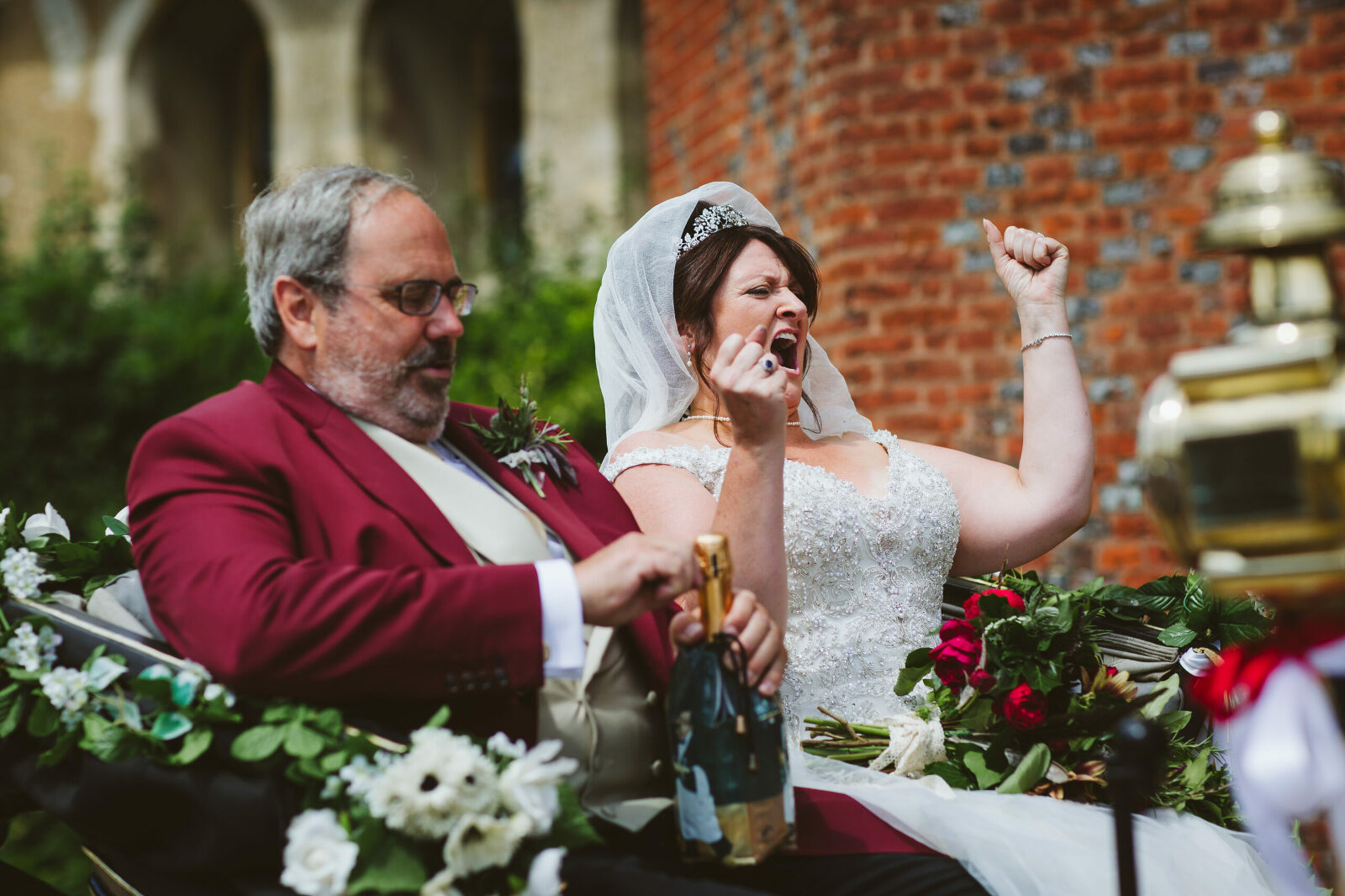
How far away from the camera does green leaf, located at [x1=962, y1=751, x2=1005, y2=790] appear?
7.61ft

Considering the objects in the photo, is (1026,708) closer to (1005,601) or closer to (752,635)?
(1005,601)

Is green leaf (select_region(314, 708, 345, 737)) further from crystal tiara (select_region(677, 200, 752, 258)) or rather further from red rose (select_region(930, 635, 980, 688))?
crystal tiara (select_region(677, 200, 752, 258))

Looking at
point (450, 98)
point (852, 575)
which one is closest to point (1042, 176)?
point (852, 575)

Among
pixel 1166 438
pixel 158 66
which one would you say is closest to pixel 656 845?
pixel 1166 438

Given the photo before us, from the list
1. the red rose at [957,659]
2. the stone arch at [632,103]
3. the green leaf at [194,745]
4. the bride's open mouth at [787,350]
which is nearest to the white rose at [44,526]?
the green leaf at [194,745]

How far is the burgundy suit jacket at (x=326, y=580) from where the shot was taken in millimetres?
1679

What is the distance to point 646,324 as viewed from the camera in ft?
9.64

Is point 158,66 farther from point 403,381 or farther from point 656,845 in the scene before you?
point 656,845

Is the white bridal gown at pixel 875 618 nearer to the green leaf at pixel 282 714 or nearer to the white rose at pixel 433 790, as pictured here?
the white rose at pixel 433 790

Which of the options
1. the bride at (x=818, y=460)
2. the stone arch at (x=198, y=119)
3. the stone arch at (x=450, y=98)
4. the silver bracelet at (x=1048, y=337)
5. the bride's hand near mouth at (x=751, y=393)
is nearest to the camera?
the bride's hand near mouth at (x=751, y=393)

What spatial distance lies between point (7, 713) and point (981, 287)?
363 cm

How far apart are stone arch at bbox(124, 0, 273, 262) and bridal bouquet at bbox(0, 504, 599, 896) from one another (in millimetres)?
6970

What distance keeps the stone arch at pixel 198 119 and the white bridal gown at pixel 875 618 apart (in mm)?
6606

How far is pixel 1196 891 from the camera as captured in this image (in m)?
2.03
